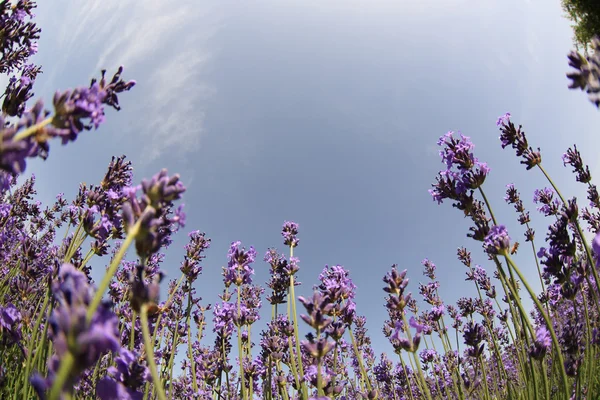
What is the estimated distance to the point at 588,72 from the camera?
6.23ft

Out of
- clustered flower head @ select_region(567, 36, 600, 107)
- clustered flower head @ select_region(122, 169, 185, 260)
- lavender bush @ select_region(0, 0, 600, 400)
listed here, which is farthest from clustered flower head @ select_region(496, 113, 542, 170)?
clustered flower head @ select_region(122, 169, 185, 260)

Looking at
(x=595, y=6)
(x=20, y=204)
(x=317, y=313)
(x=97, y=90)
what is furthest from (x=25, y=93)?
(x=595, y=6)

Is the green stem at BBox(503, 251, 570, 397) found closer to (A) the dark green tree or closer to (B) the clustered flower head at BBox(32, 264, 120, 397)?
(B) the clustered flower head at BBox(32, 264, 120, 397)

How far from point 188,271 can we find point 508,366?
11614mm

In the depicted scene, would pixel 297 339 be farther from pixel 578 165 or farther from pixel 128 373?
pixel 578 165

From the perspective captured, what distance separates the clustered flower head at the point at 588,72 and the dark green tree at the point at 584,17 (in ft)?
32.3

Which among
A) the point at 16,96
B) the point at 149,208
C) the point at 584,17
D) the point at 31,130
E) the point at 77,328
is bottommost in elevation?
the point at 77,328

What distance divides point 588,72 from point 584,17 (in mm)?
11734

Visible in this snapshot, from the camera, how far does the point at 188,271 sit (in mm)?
4141

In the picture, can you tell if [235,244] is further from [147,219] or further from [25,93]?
[147,219]

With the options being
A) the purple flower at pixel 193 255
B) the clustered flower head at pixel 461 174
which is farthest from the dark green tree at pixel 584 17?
the purple flower at pixel 193 255

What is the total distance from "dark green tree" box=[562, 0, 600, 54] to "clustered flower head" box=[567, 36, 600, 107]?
9.85 meters

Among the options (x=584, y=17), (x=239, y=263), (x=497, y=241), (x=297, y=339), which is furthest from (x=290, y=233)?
(x=584, y=17)

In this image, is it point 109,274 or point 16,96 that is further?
point 16,96
